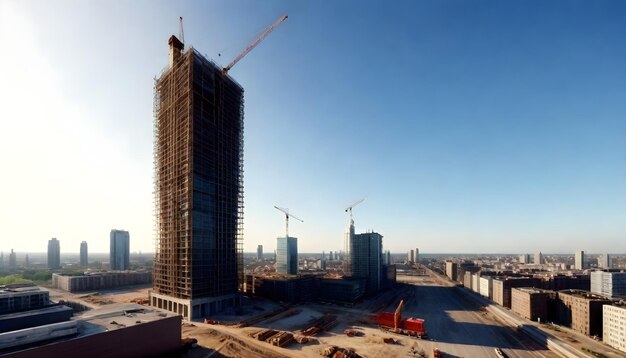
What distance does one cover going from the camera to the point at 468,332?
107m

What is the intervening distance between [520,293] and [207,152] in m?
149

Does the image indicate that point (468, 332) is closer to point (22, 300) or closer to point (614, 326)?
point (614, 326)

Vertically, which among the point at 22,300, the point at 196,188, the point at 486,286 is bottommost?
the point at 486,286

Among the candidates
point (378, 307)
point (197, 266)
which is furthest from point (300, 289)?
point (197, 266)

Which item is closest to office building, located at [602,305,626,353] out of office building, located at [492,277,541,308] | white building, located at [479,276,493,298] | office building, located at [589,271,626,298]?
office building, located at [492,277,541,308]

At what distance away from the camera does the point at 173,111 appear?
451 feet

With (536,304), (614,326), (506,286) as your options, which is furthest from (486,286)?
(614,326)

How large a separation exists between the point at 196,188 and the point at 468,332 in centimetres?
11590

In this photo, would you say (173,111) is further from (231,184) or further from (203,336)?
(203,336)

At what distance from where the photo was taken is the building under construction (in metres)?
124

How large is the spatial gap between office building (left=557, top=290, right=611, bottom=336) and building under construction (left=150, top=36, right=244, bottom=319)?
13261 cm

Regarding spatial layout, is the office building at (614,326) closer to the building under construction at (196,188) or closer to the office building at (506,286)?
the office building at (506,286)

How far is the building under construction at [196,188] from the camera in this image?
124312 mm

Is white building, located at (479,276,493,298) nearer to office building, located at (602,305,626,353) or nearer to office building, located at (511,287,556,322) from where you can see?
office building, located at (511,287,556,322)
